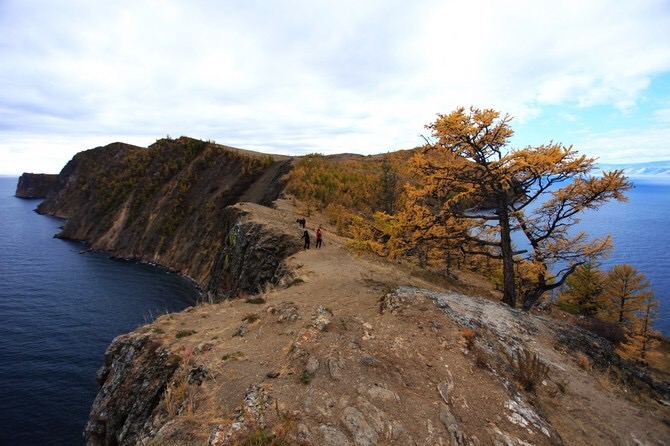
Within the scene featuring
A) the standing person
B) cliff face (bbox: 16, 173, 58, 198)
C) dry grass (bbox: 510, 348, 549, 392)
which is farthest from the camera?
cliff face (bbox: 16, 173, 58, 198)

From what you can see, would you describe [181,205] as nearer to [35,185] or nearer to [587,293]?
[587,293]

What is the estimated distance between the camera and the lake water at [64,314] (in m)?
22.0

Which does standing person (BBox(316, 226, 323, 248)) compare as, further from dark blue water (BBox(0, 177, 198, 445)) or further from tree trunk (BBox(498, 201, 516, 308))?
tree trunk (BBox(498, 201, 516, 308))

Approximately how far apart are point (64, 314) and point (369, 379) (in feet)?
137

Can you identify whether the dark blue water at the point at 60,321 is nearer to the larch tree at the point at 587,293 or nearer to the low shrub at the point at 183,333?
the low shrub at the point at 183,333

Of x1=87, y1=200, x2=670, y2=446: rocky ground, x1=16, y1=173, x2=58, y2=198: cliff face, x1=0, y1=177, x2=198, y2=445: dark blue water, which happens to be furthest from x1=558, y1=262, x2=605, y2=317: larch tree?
x1=16, y1=173, x2=58, y2=198: cliff face

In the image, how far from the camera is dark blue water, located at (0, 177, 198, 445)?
21.8 metres

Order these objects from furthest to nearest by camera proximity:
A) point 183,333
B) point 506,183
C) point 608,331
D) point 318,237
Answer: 1. point 608,331
2. point 318,237
3. point 506,183
4. point 183,333

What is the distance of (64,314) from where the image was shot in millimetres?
37125

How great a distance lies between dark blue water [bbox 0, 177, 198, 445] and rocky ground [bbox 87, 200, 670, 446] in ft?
12.2

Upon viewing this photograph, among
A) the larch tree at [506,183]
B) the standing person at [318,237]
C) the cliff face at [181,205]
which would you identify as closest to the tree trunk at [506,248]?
the larch tree at [506,183]

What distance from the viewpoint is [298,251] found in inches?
1002

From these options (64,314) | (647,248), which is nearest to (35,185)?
(64,314)

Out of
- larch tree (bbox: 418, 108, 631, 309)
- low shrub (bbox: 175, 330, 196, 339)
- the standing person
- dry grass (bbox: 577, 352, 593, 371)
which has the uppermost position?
larch tree (bbox: 418, 108, 631, 309)
